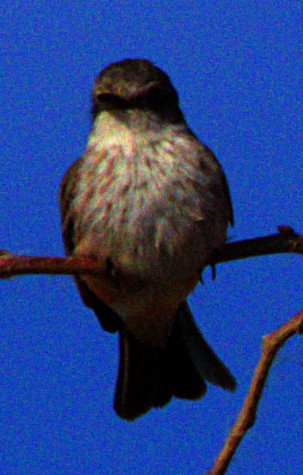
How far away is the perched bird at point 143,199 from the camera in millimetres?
2424

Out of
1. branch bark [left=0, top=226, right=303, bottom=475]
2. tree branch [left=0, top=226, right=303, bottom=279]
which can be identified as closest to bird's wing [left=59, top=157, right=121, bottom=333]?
tree branch [left=0, top=226, right=303, bottom=279]

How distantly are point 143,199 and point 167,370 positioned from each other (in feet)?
2.50

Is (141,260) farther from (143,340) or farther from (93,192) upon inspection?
(143,340)

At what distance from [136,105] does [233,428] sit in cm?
121

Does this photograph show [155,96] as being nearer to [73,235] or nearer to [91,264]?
[73,235]

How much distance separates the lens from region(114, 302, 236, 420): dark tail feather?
283 cm

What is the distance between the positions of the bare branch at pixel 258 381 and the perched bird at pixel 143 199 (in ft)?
2.64

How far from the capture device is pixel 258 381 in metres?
1.55

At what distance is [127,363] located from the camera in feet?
9.65

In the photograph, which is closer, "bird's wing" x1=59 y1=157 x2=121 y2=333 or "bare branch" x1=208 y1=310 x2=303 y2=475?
"bare branch" x1=208 y1=310 x2=303 y2=475

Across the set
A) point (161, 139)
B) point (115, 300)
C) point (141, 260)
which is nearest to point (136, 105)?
point (161, 139)

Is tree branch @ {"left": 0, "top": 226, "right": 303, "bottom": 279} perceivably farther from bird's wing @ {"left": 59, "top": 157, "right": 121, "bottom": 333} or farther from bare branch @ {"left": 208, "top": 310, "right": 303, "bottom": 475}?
bird's wing @ {"left": 59, "top": 157, "right": 121, "bottom": 333}

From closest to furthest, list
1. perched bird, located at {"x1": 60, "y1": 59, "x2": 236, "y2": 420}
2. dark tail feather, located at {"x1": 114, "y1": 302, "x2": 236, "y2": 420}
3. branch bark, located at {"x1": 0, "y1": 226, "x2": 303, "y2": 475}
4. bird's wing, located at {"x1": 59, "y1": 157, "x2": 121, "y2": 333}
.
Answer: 1. branch bark, located at {"x1": 0, "y1": 226, "x2": 303, "y2": 475}
2. perched bird, located at {"x1": 60, "y1": 59, "x2": 236, "y2": 420}
3. bird's wing, located at {"x1": 59, "y1": 157, "x2": 121, "y2": 333}
4. dark tail feather, located at {"x1": 114, "y1": 302, "x2": 236, "y2": 420}

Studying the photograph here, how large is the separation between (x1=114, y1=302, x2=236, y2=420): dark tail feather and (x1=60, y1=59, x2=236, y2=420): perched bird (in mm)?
63
